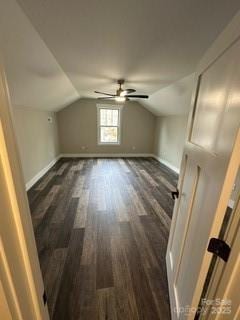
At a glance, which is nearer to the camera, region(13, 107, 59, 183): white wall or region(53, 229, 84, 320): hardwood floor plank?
region(53, 229, 84, 320): hardwood floor plank

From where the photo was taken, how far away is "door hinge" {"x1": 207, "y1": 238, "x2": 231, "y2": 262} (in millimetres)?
637

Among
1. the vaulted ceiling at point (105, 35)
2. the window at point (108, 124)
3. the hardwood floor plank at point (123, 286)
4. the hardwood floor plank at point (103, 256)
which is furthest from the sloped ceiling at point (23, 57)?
the window at point (108, 124)

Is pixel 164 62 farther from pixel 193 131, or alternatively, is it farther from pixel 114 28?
pixel 193 131

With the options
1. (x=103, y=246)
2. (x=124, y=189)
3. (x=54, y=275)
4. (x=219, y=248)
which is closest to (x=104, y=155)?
(x=124, y=189)

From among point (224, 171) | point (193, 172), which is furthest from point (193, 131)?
point (224, 171)

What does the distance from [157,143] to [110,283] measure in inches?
215

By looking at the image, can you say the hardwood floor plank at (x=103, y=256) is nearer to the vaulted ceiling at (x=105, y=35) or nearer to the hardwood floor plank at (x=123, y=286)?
the hardwood floor plank at (x=123, y=286)

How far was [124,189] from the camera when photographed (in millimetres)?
3479

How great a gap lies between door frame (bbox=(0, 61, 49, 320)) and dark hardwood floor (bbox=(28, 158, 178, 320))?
93 cm

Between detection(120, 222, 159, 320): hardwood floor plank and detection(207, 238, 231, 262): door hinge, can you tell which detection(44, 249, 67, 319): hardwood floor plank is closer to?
detection(120, 222, 159, 320): hardwood floor plank

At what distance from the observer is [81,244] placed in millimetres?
1916

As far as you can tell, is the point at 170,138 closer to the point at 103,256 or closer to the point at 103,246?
the point at 103,246

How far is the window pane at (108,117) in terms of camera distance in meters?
6.08

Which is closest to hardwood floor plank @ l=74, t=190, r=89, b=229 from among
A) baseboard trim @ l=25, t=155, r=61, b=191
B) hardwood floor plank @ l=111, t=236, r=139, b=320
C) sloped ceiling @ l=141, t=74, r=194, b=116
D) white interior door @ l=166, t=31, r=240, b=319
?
hardwood floor plank @ l=111, t=236, r=139, b=320
